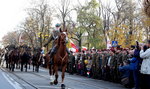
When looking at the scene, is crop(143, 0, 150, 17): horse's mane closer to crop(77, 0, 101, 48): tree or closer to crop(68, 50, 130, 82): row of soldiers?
crop(68, 50, 130, 82): row of soldiers

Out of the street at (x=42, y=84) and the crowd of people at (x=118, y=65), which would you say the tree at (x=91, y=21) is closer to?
the crowd of people at (x=118, y=65)

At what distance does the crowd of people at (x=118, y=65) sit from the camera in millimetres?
14329

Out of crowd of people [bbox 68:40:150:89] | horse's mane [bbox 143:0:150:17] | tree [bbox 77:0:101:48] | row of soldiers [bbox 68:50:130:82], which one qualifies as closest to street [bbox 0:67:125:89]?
crowd of people [bbox 68:40:150:89]

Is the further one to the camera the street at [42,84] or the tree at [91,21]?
the tree at [91,21]

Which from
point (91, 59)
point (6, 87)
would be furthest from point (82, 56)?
point (6, 87)

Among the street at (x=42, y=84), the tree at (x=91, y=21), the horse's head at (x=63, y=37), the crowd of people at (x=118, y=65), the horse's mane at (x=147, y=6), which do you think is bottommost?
the street at (x=42, y=84)

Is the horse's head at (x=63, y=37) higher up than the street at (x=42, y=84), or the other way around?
the horse's head at (x=63, y=37)

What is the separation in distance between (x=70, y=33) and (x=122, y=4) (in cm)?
1485

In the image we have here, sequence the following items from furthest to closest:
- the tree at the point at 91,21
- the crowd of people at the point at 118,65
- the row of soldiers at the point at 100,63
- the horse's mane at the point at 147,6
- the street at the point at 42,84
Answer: the tree at the point at 91,21 < the row of soldiers at the point at 100,63 < the street at the point at 42,84 < the horse's mane at the point at 147,6 < the crowd of people at the point at 118,65

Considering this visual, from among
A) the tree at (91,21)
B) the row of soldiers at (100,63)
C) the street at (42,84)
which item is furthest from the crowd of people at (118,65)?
the tree at (91,21)

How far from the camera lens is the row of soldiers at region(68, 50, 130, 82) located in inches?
757

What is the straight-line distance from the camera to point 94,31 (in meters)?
59.8

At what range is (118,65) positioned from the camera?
19062 millimetres

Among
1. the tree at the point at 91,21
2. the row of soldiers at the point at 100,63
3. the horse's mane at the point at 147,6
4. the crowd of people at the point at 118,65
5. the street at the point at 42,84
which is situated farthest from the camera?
the tree at the point at 91,21
